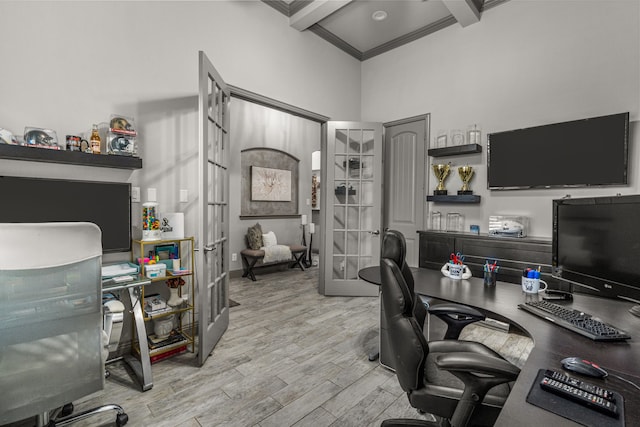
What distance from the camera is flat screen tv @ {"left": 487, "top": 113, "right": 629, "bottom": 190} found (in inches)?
103

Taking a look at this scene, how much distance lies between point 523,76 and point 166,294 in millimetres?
4170

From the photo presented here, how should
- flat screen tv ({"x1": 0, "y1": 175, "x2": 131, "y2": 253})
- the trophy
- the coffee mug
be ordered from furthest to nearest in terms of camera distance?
the trophy, the coffee mug, flat screen tv ({"x1": 0, "y1": 175, "x2": 131, "y2": 253})

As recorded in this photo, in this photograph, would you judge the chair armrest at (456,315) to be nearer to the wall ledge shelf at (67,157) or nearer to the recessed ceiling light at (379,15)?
the wall ledge shelf at (67,157)

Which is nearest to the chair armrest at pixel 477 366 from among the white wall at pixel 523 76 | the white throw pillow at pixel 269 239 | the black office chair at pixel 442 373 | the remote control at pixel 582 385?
the black office chair at pixel 442 373

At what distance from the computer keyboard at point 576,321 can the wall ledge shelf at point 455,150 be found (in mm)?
2253

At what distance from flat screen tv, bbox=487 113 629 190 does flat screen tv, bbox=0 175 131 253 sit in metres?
3.64

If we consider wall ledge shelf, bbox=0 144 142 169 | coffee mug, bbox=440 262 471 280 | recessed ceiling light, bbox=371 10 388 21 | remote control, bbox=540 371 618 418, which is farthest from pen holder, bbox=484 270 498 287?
recessed ceiling light, bbox=371 10 388 21

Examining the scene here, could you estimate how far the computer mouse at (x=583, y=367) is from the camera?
0.90 metres

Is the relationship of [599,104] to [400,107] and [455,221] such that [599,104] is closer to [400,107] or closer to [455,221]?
[455,221]

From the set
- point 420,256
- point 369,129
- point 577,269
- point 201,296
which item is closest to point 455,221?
point 420,256

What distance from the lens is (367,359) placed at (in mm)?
2416

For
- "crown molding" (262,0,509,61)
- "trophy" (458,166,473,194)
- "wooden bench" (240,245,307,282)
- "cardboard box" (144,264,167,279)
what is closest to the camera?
"cardboard box" (144,264,167,279)

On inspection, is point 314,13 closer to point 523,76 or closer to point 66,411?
point 523,76

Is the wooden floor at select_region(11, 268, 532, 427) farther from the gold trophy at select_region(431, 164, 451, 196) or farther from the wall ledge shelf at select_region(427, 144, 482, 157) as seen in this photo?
the wall ledge shelf at select_region(427, 144, 482, 157)
